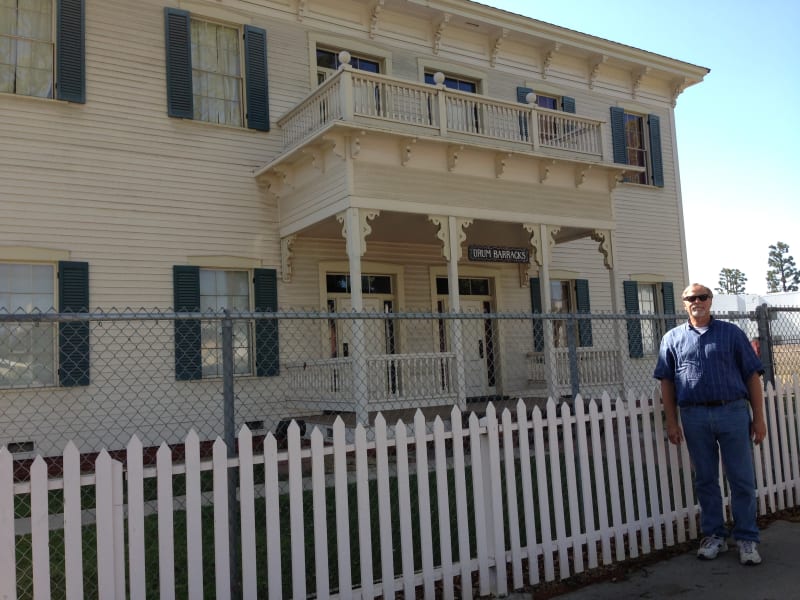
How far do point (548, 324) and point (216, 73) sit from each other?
24.6 ft

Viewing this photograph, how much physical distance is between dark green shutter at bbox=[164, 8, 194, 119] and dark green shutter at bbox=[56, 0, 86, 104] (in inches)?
51.6

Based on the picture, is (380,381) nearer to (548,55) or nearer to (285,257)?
(285,257)

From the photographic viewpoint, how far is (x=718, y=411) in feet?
16.7

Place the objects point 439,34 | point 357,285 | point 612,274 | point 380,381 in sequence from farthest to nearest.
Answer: point 439,34 → point 612,274 → point 380,381 → point 357,285

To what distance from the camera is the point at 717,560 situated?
17.0ft

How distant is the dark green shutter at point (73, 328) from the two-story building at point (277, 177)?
1.7 inches

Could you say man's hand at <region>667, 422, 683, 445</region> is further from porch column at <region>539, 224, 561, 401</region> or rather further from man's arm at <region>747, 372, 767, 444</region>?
porch column at <region>539, 224, 561, 401</region>

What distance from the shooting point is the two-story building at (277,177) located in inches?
403

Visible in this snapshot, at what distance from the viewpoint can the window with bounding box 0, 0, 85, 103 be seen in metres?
10.3

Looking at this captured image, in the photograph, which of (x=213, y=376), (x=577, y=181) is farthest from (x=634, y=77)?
(x=213, y=376)

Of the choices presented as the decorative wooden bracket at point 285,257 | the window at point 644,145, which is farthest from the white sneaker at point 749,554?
the window at point 644,145

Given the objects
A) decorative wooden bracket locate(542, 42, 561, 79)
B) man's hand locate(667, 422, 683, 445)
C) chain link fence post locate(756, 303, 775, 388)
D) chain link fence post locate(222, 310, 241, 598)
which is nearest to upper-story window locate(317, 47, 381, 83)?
decorative wooden bracket locate(542, 42, 561, 79)

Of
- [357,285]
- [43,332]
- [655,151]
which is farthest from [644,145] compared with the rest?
[43,332]

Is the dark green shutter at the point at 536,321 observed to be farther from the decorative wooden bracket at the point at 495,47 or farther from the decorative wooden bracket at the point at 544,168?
the decorative wooden bracket at the point at 495,47
